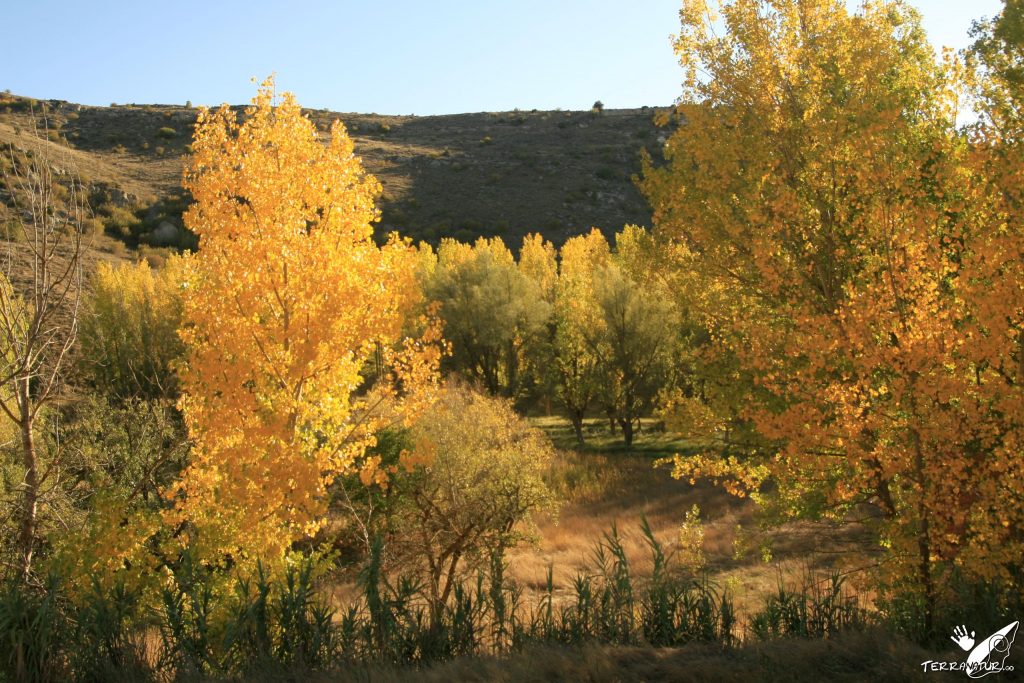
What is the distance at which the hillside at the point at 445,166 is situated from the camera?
6219 cm

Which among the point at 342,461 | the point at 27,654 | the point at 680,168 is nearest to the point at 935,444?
the point at 680,168

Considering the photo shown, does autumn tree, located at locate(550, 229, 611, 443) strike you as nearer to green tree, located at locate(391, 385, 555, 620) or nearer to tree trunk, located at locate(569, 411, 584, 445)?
tree trunk, located at locate(569, 411, 584, 445)

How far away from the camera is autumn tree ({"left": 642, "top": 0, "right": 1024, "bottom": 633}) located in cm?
763

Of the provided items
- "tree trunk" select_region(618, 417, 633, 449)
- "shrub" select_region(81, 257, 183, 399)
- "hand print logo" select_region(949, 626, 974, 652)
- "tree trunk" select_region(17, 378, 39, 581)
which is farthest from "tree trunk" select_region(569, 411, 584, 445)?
"tree trunk" select_region(17, 378, 39, 581)

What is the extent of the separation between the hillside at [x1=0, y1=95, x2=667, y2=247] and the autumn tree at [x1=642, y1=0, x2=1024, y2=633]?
170 feet

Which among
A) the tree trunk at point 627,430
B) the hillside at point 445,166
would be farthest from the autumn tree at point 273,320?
the hillside at point 445,166

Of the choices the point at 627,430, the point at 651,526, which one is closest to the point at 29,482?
the point at 651,526

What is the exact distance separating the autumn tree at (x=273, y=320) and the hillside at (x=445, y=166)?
173 ft

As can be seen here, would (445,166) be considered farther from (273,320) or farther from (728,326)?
(273,320)

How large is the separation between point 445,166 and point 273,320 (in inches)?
2859

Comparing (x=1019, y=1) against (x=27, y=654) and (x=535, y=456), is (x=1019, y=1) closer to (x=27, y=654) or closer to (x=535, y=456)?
(x=535, y=456)

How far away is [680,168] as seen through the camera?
11.5 meters

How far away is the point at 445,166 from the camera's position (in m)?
78.9

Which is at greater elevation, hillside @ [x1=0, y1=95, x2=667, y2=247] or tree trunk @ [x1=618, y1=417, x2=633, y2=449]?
hillside @ [x1=0, y1=95, x2=667, y2=247]
